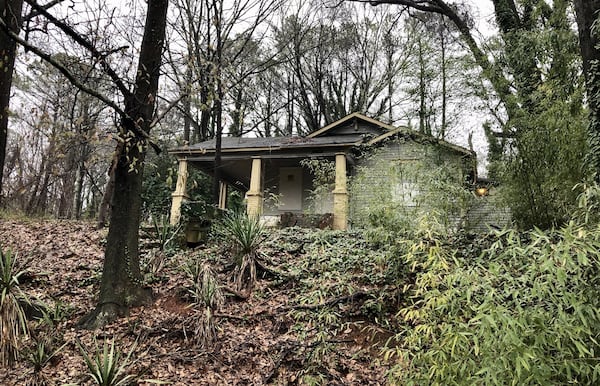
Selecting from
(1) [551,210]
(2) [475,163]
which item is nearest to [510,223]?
(1) [551,210]

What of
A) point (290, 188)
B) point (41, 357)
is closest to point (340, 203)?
point (290, 188)

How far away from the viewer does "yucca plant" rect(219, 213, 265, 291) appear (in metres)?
5.46

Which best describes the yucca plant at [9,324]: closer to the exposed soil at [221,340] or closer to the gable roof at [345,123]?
the exposed soil at [221,340]

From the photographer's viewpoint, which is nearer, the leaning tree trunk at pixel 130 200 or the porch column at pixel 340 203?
the leaning tree trunk at pixel 130 200

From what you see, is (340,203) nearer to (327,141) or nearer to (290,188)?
(327,141)

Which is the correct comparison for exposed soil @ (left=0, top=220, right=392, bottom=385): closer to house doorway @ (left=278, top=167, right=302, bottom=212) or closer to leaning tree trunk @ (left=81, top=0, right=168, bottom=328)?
leaning tree trunk @ (left=81, top=0, right=168, bottom=328)

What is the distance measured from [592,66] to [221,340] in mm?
5122

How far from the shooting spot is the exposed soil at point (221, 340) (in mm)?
3736

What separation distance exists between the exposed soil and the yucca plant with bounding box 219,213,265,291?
0.18 m

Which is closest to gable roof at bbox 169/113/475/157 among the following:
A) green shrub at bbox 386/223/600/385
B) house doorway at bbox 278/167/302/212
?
house doorway at bbox 278/167/302/212

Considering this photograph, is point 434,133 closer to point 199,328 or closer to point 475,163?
point 475,163

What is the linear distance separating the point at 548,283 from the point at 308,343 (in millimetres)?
2639

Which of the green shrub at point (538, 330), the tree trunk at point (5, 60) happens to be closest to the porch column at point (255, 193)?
the tree trunk at point (5, 60)

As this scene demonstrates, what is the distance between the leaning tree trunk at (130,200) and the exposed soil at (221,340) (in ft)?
0.71
